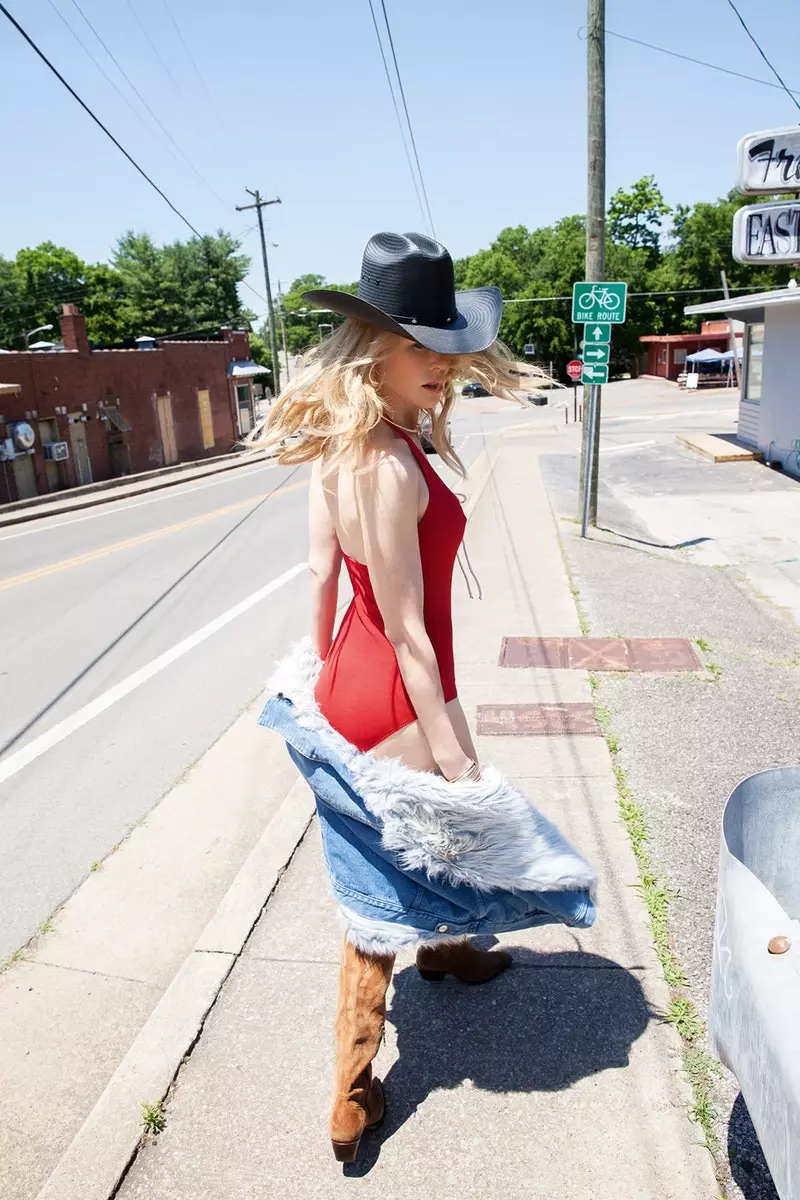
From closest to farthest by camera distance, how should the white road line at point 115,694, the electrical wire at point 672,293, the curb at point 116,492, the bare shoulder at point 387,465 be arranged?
the bare shoulder at point 387,465
the white road line at point 115,694
the curb at point 116,492
the electrical wire at point 672,293

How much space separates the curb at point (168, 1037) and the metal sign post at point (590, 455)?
25.9ft

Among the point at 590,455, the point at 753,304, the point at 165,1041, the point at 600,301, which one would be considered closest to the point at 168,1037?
the point at 165,1041

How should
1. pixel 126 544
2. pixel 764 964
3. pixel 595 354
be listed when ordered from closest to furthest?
pixel 764 964
pixel 595 354
pixel 126 544

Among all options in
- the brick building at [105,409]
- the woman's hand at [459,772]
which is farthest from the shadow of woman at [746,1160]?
the brick building at [105,409]

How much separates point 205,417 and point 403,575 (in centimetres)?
3243

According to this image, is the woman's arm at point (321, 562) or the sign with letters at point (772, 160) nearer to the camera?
the woman's arm at point (321, 562)

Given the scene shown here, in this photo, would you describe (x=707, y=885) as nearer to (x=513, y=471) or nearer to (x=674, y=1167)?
(x=674, y=1167)

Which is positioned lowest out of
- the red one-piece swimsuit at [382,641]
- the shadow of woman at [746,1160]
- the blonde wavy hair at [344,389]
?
the shadow of woman at [746,1160]

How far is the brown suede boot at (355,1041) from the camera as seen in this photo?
82.5 inches

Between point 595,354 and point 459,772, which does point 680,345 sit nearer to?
point 595,354

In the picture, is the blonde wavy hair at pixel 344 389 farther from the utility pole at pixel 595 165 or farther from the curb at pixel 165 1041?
the utility pole at pixel 595 165

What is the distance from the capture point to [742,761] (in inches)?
170

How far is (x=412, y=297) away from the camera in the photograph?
199cm

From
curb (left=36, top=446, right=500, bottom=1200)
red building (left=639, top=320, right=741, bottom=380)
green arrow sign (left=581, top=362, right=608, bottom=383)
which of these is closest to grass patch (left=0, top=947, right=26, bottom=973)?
curb (left=36, top=446, right=500, bottom=1200)
